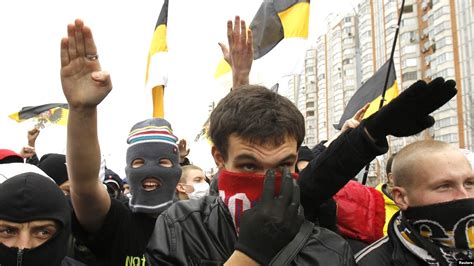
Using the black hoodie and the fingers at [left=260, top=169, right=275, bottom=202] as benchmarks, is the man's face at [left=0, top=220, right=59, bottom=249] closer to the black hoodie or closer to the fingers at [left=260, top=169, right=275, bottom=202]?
the black hoodie

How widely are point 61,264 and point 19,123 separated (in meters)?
8.42

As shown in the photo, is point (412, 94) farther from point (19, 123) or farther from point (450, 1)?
point (450, 1)

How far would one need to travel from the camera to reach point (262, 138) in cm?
200

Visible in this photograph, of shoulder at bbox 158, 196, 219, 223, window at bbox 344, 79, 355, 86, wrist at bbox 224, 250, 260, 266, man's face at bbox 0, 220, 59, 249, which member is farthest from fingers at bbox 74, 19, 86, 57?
window at bbox 344, 79, 355, 86

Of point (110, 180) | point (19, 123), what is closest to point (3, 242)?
point (110, 180)

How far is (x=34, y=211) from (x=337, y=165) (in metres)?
1.46

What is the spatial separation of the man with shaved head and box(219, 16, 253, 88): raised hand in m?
1.13

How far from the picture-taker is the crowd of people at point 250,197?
1910 millimetres

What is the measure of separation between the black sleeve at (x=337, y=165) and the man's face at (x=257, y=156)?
0.70ft

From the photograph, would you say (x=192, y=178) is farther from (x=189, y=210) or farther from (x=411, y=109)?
(x=411, y=109)

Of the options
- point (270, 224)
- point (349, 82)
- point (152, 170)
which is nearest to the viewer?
point (270, 224)

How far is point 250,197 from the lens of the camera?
6.39 ft

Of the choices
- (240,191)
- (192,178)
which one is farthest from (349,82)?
(240,191)

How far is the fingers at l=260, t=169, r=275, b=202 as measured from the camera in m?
1.73
